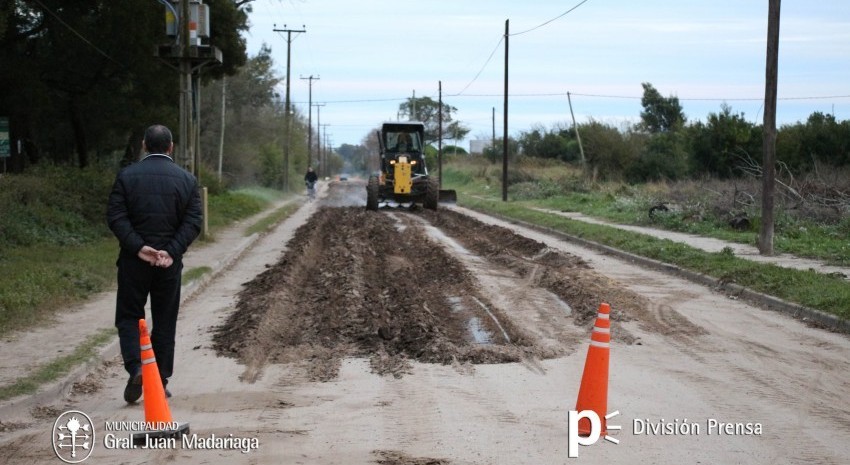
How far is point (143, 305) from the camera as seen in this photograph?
752 cm

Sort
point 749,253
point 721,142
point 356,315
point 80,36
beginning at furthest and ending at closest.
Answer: point 721,142 → point 80,36 → point 749,253 → point 356,315

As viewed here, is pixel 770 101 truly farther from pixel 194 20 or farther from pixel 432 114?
pixel 432 114

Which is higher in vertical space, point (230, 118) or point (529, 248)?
point (230, 118)

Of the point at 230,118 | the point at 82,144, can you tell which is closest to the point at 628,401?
the point at 82,144

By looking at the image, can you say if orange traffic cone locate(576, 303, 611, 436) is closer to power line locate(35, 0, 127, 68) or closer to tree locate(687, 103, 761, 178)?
power line locate(35, 0, 127, 68)

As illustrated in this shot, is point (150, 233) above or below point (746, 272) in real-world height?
above

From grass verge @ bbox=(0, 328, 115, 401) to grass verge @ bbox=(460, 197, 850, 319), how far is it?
27.5 ft

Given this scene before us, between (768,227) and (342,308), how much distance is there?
9.96m

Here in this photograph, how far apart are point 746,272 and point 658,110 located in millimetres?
72926

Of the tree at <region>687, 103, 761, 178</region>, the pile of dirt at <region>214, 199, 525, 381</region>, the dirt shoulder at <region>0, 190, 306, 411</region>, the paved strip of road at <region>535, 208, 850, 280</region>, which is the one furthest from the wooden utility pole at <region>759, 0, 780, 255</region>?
the tree at <region>687, 103, 761, 178</region>

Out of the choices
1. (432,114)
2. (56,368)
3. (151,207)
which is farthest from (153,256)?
(432,114)

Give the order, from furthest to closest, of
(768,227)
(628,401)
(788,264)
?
(768,227), (788,264), (628,401)

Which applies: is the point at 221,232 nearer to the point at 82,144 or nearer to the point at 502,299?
the point at 82,144

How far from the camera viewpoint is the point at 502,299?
532 inches
